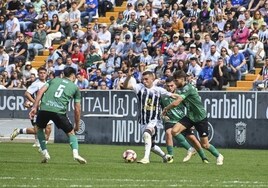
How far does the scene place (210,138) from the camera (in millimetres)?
29938

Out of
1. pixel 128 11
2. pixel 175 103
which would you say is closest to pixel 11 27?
pixel 128 11

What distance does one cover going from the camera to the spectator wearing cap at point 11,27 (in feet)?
133

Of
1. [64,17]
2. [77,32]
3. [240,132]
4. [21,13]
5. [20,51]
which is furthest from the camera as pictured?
[21,13]

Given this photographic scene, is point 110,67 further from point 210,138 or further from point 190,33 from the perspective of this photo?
point 210,138

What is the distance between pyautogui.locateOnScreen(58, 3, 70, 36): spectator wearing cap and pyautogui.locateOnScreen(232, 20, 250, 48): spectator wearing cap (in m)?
8.34

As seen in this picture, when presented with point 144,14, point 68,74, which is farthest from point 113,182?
point 144,14

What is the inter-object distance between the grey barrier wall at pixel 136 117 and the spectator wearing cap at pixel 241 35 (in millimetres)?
3790

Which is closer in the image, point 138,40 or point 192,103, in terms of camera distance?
point 192,103

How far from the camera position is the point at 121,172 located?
1797cm

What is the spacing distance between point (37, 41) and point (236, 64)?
10232mm

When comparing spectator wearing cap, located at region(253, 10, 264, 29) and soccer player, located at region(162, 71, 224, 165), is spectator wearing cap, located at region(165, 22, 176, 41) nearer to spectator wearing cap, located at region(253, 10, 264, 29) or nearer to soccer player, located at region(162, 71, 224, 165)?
spectator wearing cap, located at region(253, 10, 264, 29)

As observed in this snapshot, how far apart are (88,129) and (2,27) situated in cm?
1129

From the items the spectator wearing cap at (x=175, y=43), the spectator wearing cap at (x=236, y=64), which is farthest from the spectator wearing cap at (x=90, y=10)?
the spectator wearing cap at (x=236, y=64)

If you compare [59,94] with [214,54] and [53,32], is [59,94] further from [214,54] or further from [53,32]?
[53,32]
